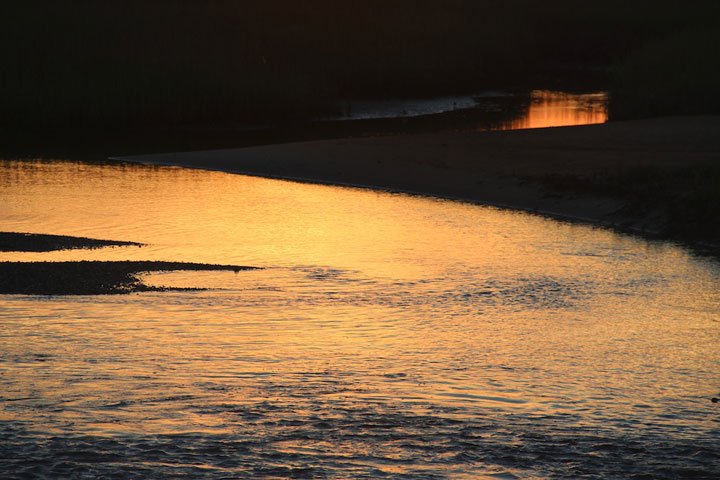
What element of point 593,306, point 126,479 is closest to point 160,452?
point 126,479

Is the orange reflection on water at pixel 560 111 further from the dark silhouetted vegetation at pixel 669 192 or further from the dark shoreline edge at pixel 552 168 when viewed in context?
the dark silhouetted vegetation at pixel 669 192

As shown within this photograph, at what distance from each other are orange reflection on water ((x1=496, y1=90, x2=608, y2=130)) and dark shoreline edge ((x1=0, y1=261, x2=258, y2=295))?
59.6ft

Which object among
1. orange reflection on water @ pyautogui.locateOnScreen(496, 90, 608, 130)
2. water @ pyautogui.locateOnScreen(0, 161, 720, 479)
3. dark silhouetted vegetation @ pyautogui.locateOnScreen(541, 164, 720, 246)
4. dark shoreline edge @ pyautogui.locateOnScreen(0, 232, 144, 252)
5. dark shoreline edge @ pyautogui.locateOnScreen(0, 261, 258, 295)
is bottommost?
water @ pyautogui.locateOnScreen(0, 161, 720, 479)

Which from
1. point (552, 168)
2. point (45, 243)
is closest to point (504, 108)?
point (552, 168)

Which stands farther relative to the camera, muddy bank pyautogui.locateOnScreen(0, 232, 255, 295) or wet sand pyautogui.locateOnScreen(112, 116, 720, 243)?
wet sand pyautogui.locateOnScreen(112, 116, 720, 243)

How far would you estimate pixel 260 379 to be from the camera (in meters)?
8.03

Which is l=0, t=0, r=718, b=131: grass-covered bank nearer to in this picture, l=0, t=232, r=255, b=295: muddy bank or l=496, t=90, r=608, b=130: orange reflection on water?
l=496, t=90, r=608, b=130: orange reflection on water

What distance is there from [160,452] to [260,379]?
1.60 metres

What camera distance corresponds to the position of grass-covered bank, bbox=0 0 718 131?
30016 mm

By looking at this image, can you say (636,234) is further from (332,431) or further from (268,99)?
(268,99)

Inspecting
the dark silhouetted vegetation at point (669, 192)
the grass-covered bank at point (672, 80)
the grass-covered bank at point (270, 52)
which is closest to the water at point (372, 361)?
the dark silhouetted vegetation at point (669, 192)

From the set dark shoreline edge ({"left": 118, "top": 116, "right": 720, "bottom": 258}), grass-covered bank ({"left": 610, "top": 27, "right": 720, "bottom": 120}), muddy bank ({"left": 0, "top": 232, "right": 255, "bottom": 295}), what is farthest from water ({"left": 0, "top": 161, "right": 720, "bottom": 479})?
grass-covered bank ({"left": 610, "top": 27, "right": 720, "bottom": 120})

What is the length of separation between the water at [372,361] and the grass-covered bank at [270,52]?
15233 mm

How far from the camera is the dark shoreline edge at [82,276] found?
11008 mm
